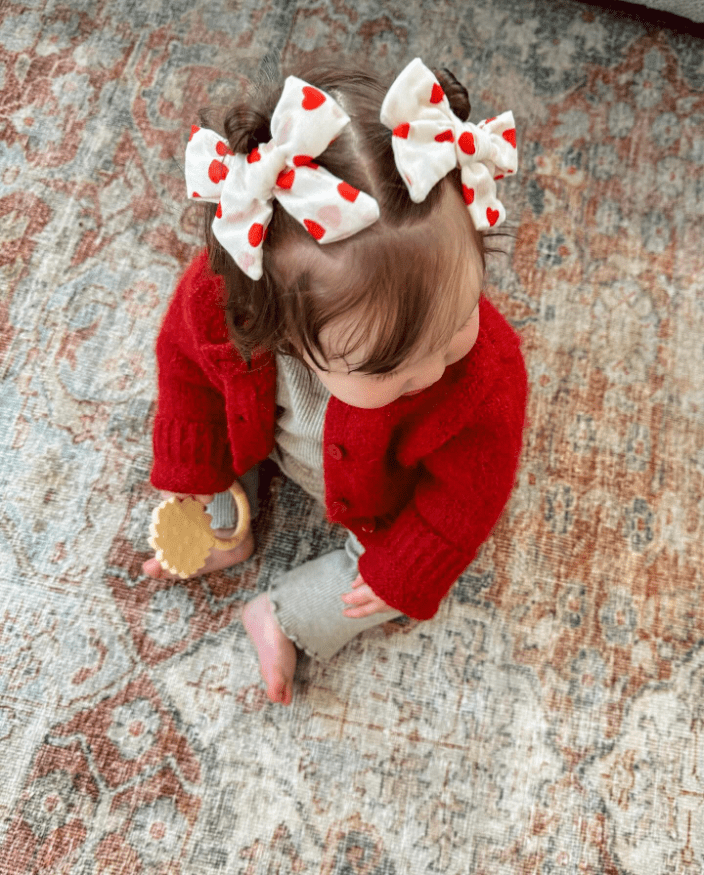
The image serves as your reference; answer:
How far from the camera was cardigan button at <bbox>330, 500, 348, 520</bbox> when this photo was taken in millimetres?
707

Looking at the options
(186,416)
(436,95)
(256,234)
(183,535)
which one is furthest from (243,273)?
(183,535)

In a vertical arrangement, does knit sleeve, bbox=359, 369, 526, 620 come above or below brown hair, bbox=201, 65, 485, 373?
below

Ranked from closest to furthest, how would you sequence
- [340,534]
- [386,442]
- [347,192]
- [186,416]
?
[347,192] → [386,442] → [186,416] → [340,534]

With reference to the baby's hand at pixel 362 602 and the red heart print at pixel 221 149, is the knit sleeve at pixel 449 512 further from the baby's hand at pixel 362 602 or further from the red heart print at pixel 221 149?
the red heart print at pixel 221 149

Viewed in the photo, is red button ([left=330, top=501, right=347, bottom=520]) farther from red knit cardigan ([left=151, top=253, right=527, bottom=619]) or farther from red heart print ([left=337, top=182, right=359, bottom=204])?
red heart print ([left=337, top=182, right=359, bottom=204])

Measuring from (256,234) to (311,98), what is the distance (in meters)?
0.08

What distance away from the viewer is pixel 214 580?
864mm

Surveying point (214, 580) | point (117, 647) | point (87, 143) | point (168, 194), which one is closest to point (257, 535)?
point (214, 580)

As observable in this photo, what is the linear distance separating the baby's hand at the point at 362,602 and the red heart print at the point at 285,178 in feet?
1.49

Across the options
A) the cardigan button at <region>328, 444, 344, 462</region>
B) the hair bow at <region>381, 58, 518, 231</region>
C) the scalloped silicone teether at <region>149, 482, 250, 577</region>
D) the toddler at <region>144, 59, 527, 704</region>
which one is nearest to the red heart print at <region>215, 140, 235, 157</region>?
the toddler at <region>144, 59, 527, 704</region>

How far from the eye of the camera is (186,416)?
0.74 m

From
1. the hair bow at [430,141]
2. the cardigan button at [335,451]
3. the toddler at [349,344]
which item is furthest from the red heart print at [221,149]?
the cardigan button at [335,451]

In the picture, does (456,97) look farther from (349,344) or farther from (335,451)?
(335,451)

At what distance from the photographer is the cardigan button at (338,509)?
2.32 ft
